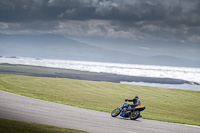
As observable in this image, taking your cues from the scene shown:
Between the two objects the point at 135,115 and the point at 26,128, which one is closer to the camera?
the point at 26,128

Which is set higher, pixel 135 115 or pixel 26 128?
pixel 135 115

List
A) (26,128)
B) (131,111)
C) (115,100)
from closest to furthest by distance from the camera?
(26,128) < (131,111) < (115,100)

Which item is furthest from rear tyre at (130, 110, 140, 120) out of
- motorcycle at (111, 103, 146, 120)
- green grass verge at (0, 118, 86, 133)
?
green grass verge at (0, 118, 86, 133)

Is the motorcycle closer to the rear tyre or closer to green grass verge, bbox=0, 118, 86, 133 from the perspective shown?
the rear tyre

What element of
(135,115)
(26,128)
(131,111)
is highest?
(131,111)

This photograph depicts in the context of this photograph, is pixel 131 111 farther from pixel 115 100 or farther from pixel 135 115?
pixel 115 100

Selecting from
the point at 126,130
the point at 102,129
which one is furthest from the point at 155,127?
the point at 102,129

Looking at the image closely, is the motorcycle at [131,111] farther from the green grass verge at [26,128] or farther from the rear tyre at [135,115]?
the green grass verge at [26,128]

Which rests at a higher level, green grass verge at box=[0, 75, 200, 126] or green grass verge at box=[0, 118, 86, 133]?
green grass verge at box=[0, 75, 200, 126]

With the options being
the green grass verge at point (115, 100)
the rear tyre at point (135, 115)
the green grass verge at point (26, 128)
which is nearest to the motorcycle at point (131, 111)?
the rear tyre at point (135, 115)

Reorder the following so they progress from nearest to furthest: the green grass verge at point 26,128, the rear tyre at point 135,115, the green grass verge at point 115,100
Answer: the green grass verge at point 26,128 → the rear tyre at point 135,115 → the green grass verge at point 115,100

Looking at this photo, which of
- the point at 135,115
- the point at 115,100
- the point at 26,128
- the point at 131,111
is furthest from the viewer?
the point at 115,100

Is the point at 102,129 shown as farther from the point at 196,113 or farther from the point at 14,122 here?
the point at 196,113

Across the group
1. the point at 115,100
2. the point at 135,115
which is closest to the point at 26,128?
the point at 135,115
